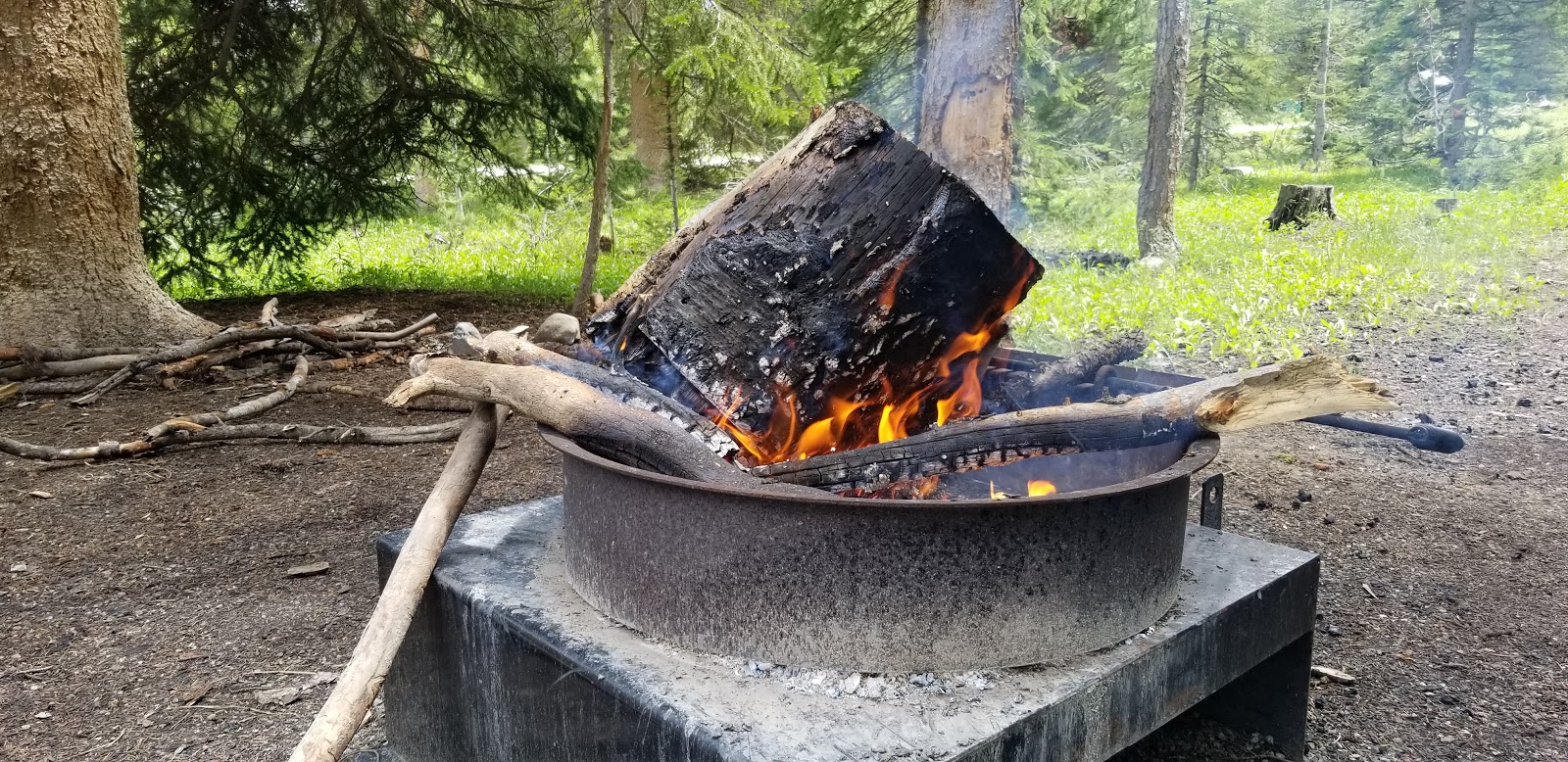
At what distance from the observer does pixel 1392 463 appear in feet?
14.7

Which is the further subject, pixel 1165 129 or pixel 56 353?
pixel 1165 129

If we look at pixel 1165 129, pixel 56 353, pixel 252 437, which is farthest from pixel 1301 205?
pixel 56 353

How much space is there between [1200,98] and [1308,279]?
9856mm

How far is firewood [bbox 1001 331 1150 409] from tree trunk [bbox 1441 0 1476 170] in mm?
11874

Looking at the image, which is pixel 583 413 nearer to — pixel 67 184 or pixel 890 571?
pixel 890 571

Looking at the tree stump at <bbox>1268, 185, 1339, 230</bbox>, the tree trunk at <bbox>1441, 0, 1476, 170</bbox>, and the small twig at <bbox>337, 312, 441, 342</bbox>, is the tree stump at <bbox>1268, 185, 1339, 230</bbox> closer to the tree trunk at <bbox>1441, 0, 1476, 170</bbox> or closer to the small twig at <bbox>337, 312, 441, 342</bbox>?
the tree trunk at <bbox>1441, 0, 1476, 170</bbox>

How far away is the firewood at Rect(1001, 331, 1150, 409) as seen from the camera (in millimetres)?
2559

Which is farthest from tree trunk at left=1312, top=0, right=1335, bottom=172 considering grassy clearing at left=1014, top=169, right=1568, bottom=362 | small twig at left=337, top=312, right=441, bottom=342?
small twig at left=337, top=312, right=441, bottom=342

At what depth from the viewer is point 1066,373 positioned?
2.62m

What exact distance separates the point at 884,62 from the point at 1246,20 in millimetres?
8888

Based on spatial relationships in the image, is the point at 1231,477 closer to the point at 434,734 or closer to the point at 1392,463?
the point at 1392,463

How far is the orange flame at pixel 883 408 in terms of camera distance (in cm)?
225

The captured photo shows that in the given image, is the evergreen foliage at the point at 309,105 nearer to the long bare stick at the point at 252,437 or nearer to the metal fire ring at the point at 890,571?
the long bare stick at the point at 252,437

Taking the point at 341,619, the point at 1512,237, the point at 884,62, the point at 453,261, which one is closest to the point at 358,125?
the point at 453,261
